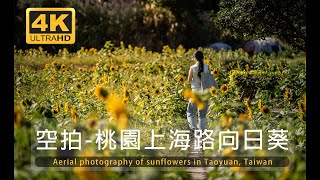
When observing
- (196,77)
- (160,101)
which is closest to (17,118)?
(196,77)

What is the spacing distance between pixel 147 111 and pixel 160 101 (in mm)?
198

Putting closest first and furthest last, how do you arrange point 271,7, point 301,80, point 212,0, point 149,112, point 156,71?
1. point 149,112
2. point 301,80
3. point 271,7
4. point 156,71
5. point 212,0

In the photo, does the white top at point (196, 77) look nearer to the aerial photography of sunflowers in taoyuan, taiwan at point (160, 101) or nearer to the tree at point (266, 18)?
the aerial photography of sunflowers in taoyuan, taiwan at point (160, 101)

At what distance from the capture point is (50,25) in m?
4.61

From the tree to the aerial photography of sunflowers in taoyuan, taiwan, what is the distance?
13 millimetres

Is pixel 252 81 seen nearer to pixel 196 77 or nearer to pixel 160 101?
pixel 160 101

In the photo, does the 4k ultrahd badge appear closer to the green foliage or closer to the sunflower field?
the sunflower field

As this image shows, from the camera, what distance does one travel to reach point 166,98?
21.0ft

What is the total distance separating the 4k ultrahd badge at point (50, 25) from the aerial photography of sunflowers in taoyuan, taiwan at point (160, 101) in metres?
0.47

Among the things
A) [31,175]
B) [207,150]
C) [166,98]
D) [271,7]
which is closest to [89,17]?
[271,7]

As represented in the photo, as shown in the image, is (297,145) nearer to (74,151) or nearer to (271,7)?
(74,151)

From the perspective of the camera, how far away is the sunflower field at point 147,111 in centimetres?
327

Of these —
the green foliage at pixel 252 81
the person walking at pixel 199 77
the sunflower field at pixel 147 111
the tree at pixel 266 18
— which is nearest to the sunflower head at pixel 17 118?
the sunflower field at pixel 147 111
